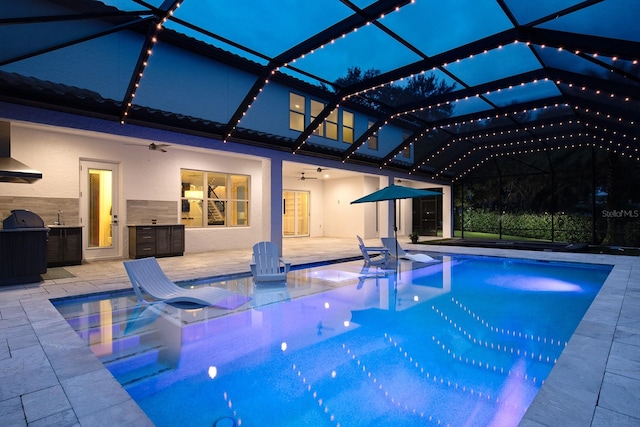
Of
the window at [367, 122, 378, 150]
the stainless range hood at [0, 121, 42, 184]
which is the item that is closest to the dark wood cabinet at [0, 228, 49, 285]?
the stainless range hood at [0, 121, 42, 184]

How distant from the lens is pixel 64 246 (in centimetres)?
828

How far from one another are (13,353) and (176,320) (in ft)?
5.96

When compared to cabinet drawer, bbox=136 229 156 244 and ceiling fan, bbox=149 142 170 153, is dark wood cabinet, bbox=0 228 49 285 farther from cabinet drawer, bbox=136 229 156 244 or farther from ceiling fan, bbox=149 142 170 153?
ceiling fan, bbox=149 142 170 153

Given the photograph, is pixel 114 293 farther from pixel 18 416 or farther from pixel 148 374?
pixel 18 416

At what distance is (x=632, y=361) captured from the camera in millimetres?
3068

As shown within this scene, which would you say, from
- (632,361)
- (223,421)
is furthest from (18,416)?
(632,361)

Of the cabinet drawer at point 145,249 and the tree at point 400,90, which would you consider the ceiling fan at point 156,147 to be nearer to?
the cabinet drawer at point 145,249

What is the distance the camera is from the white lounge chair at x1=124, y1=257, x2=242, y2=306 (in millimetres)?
5074

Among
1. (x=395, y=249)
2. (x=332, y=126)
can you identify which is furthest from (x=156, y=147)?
Answer: (x=395, y=249)

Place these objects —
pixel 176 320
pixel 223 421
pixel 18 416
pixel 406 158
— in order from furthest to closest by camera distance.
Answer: pixel 406 158, pixel 176 320, pixel 223 421, pixel 18 416

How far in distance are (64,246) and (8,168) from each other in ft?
8.70

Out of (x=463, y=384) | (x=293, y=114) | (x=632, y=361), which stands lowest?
(x=463, y=384)

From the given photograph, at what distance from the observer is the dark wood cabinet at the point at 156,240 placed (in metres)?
9.57

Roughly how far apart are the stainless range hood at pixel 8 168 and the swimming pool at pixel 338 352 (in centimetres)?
279
